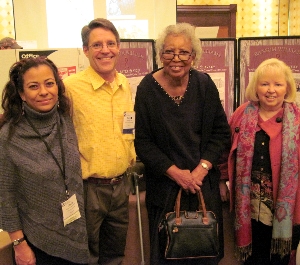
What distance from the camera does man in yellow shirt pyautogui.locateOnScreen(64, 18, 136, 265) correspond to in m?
1.78

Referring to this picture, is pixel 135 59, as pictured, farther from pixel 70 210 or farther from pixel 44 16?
pixel 44 16

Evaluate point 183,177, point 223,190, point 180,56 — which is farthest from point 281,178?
point 180,56

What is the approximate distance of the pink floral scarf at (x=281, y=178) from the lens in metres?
1.88

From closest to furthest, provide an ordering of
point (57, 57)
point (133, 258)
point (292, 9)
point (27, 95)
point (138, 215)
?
point (27, 95) → point (138, 215) → point (133, 258) → point (57, 57) → point (292, 9)

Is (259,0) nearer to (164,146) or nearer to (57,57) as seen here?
(57,57)

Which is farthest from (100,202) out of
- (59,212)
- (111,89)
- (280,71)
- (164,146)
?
(280,71)

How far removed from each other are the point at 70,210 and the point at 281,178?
3.44ft

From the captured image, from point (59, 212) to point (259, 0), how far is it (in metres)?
6.93

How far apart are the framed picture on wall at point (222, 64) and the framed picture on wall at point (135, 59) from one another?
380 mm

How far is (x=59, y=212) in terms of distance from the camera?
1628 mm

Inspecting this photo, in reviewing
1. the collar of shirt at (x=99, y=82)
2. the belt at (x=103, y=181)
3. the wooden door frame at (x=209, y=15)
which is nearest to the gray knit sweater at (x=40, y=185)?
the belt at (x=103, y=181)

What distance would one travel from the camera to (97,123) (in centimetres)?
178

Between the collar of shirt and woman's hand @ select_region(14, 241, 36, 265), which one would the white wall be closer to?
the collar of shirt

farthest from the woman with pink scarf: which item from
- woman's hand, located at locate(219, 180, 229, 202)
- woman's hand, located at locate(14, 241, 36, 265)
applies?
woman's hand, located at locate(14, 241, 36, 265)
